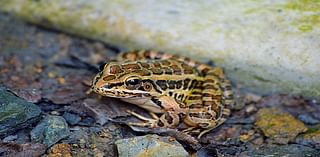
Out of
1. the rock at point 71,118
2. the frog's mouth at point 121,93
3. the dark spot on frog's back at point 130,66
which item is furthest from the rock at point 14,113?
the dark spot on frog's back at point 130,66

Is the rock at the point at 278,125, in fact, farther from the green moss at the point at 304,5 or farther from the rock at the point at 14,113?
the rock at the point at 14,113

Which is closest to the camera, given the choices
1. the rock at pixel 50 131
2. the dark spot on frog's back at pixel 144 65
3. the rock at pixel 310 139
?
the rock at pixel 50 131

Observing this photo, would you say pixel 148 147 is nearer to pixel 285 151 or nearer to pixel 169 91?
pixel 169 91

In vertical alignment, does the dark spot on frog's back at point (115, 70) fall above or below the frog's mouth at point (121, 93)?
above

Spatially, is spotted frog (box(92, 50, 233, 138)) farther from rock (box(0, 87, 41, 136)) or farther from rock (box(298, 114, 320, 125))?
rock (box(298, 114, 320, 125))

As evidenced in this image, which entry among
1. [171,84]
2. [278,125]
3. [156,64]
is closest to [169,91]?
[171,84]

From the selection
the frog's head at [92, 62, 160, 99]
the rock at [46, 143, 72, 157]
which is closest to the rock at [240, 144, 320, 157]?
the frog's head at [92, 62, 160, 99]

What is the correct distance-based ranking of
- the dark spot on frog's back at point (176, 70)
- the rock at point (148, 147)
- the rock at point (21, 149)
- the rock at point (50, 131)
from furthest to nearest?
the dark spot on frog's back at point (176, 70) → the rock at point (50, 131) → the rock at point (148, 147) → the rock at point (21, 149)
